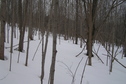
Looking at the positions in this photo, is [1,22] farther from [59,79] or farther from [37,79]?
[59,79]

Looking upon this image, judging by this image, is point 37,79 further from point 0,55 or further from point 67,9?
point 67,9

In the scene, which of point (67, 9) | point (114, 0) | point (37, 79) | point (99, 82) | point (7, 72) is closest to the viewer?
point (7, 72)

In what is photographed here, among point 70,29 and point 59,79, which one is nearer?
point 59,79

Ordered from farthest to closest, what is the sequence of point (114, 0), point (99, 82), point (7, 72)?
1. point (114, 0)
2. point (99, 82)
3. point (7, 72)

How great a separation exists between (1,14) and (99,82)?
4.70m

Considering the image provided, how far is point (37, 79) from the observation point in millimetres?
3908

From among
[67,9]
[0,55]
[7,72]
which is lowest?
[7,72]

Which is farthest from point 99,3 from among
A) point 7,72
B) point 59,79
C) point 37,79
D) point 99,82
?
point 7,72

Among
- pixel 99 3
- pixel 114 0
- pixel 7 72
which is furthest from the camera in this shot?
→ pixel 99 3

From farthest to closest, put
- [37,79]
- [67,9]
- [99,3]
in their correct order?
1. [67,9]
2. [99,3]
3. [37,79]

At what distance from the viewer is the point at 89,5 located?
21.2ft

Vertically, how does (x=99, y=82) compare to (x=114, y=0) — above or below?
below

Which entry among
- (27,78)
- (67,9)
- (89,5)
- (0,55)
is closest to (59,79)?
(27,78)

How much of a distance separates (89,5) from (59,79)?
4297mm
